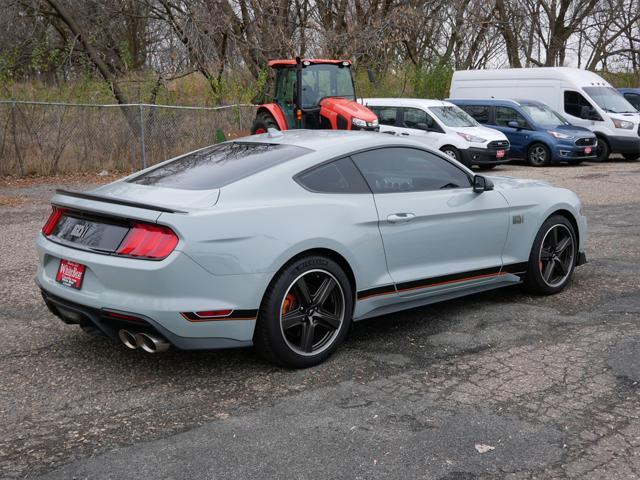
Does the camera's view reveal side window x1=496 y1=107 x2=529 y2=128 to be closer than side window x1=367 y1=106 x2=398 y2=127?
No

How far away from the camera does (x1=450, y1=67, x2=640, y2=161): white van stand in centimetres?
2055

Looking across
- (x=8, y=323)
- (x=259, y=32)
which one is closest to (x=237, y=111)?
(x=259, y=32)

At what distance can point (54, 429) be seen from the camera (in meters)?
3.88

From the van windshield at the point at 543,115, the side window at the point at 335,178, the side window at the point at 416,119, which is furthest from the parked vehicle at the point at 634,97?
the side window at the point at 335,178

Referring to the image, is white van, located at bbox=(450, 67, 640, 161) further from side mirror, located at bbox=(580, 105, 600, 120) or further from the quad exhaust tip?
the quad exhaust tip

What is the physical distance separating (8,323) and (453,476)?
12.1ft

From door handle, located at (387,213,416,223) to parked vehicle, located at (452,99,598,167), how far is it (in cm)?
1504

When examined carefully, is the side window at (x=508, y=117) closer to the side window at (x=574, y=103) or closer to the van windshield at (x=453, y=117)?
the van windshield at (x=453, y=117)

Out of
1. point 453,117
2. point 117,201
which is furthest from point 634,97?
point 117,201

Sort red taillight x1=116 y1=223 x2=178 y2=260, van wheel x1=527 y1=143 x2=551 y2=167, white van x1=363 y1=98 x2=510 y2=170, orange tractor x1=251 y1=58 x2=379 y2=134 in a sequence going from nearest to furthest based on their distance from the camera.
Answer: red taillight x1=116 y1=223 x2=178 y2=260 < orange tractor x1=251 y1=58 x2=379 y2=134 < white van x1=363 y1=98 x2=510 y2=170 < van wheel x1=527 y1=143 x2=551 y2=167

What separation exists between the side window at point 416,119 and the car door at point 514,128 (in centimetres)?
282

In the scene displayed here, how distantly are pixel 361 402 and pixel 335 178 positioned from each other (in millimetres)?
1567

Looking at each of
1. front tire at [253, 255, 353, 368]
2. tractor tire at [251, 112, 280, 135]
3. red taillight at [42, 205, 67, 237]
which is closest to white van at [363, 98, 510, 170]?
tractor tire at [251, 112, 280, 135]

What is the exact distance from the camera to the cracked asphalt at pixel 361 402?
352cm
